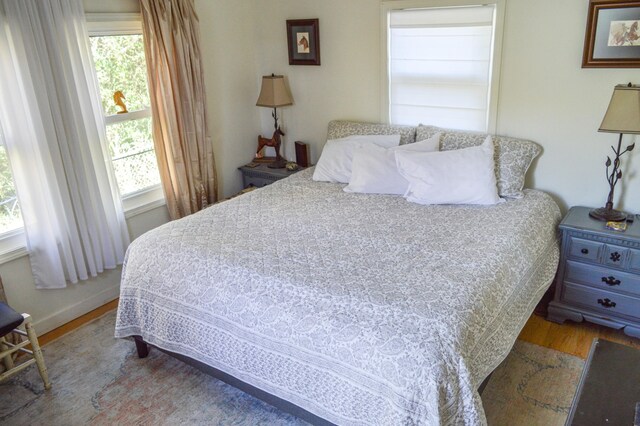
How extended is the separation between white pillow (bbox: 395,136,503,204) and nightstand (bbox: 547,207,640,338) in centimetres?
49

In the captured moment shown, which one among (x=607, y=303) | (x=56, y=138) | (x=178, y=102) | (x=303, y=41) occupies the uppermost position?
(x=303, y=41)

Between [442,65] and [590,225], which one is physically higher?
[442,65]

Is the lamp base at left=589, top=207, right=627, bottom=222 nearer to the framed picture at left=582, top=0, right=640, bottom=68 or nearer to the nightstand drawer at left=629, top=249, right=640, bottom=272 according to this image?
the nightstand drawer at left=629, top=249, right=640, bottom=272

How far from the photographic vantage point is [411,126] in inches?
139

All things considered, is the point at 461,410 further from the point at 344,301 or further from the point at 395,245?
the point at 395,245

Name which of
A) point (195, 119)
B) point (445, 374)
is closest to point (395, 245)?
point (445, 374)

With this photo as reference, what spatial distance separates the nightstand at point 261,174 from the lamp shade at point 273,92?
0.53 metres

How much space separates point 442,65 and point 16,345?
3057mm

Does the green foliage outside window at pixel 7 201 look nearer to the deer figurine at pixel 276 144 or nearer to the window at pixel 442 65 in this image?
the deer figurine at pixel 276 144

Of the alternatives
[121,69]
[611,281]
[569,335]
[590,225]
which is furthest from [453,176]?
[121,69]

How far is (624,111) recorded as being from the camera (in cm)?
251

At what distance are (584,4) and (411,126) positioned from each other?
1.27 metres

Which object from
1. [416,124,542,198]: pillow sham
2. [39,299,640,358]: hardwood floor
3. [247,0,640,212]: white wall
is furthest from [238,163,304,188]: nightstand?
[39,299,640,358]: hardwood floor

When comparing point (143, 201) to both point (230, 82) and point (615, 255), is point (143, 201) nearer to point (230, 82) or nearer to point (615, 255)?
point (230, 82)
